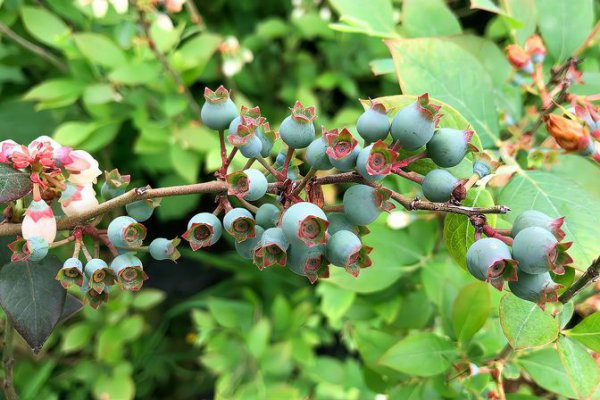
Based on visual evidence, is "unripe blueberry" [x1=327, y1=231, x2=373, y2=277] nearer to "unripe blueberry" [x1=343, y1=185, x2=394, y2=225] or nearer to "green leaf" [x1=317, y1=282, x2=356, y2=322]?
"unripe blueberry" [x1=343, y1=185, x2=394, y2=225]

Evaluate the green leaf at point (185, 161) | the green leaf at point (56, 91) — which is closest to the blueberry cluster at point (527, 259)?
the green leaf at point (185, 161)

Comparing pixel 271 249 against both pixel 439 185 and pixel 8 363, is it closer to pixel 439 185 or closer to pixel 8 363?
pixel 439 185

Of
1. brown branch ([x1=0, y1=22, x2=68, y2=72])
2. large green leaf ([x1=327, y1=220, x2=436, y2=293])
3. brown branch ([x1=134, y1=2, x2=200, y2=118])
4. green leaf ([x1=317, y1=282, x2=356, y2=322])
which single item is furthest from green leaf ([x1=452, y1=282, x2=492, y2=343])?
brown branch ([x1=0, y1=22, x2=68, y2=72])

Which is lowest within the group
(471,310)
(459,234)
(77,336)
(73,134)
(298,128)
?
(77,336)

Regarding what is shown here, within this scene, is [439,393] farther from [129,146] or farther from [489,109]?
[129,146]

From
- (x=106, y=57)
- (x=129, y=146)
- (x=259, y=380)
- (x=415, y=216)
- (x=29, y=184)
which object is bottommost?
(x=259, y=380)

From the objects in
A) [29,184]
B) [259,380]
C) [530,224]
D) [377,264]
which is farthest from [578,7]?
[259,380]

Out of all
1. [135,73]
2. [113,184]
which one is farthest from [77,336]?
[113,184]
